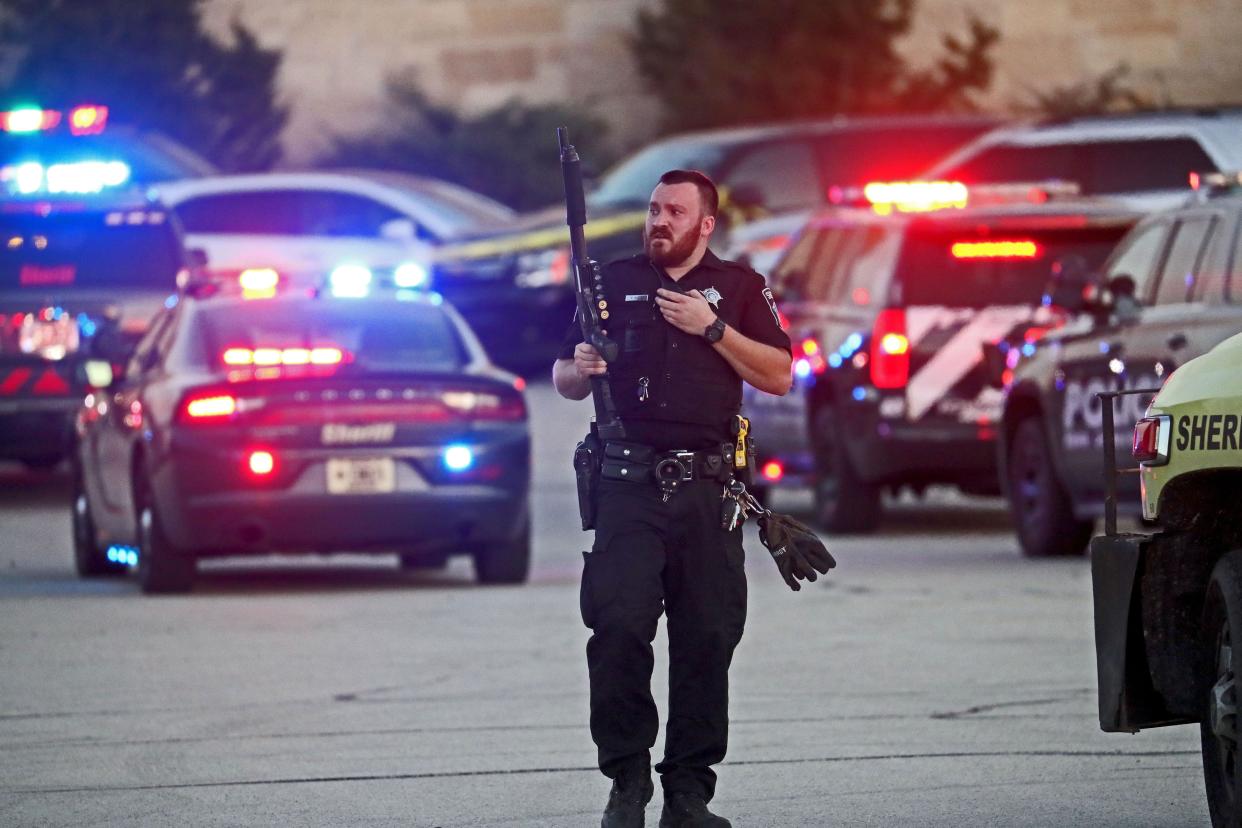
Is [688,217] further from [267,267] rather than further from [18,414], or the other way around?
[267,267]

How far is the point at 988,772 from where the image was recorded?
845 centimetres

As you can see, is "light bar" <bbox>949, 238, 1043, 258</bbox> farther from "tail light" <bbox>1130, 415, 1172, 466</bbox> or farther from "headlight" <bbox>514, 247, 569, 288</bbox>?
"tail light" <bbox>1130, 415, 1172, 466</bbox>

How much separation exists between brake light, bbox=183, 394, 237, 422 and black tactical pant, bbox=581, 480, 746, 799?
6.35m

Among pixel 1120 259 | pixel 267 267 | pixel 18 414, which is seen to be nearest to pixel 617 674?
pixel 1120 259

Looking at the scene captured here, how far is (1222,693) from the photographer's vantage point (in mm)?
6836

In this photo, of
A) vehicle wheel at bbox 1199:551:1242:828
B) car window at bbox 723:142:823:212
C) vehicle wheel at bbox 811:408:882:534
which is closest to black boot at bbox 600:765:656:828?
vehicle wheel at bbox 1199:551:1242:828

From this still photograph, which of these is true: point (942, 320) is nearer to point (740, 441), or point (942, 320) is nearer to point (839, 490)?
point (839, 490)

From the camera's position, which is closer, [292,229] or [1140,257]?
[1140,257]

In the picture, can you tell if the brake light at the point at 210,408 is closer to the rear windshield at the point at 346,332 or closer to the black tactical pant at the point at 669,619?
the rear windshield at the point at 346,332

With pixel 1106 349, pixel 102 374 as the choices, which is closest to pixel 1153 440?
pixel 1106 349

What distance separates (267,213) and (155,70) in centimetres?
604

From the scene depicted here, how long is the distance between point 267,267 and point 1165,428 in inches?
730

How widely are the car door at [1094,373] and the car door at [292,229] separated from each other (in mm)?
10832

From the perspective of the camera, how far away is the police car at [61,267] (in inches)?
750
